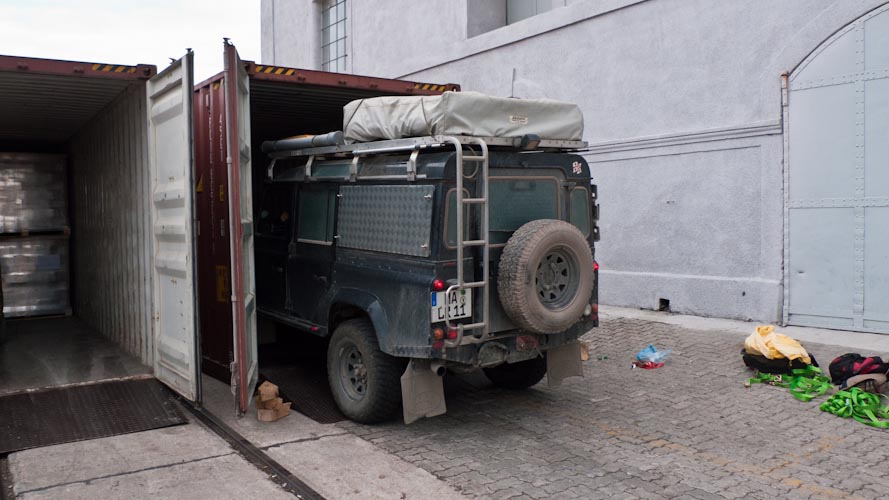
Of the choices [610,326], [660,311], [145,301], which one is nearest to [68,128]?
[145,301]

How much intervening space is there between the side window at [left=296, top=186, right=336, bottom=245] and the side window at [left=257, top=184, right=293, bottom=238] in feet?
0.87

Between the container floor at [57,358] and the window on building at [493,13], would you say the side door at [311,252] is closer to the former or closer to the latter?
the container floor at [57,358]

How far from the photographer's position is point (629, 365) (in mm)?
8211

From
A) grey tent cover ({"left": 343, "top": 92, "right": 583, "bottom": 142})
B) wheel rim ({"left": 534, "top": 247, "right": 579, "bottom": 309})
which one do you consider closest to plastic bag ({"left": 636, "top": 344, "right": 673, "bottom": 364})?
wheel rim ({"left": 534, "top": 247, "right": 579, "bottom": 309})

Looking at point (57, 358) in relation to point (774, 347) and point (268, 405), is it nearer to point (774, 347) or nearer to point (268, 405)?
point (268, 405)

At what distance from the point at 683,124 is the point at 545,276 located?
5.63m

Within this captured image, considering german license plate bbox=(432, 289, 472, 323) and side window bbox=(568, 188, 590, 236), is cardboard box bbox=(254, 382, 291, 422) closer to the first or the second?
german license plate bbox=(432, 289, 472, 323)

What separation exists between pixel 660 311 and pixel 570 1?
561cm

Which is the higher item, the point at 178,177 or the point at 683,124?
the point at 683,124

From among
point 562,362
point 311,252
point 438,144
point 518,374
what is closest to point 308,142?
point 311,252

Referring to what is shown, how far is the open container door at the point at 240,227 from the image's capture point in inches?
226

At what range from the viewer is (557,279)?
5.89 meters

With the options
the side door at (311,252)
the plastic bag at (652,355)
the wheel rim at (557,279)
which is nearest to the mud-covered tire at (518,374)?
the wheel rim at (557,279)

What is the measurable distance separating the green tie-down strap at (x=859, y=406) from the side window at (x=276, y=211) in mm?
5448
